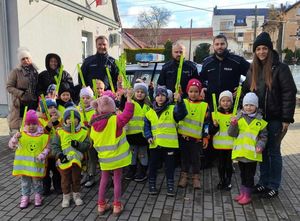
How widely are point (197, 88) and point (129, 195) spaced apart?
66.8 inches

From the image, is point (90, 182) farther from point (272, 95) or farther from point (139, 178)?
point (272, 95)

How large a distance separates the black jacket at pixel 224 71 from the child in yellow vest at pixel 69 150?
6.77 ft

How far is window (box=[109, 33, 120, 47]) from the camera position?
18875 millimetres

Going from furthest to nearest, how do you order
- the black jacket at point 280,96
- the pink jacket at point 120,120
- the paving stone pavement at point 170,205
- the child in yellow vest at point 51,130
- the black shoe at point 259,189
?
1. the black shoe at point 259,189
2. the child in yellow vest at point 51,130
3. the black jacket at point 280,96
4. the paving stone pavement at point 170,205
5. the pink jacket at point 120,120

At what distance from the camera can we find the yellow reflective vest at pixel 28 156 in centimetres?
408

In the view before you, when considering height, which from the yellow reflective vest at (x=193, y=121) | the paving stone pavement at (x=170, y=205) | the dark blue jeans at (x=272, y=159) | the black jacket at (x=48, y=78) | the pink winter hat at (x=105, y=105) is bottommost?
the paving stone pavement at (x=170, y=205)

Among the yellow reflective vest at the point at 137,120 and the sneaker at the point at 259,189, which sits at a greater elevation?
the yellow reflective vest at the point at 137,120

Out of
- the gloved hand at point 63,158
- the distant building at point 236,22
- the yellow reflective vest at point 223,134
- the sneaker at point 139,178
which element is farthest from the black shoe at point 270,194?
the distant building at point 236,22

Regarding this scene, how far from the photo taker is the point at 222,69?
195 inches

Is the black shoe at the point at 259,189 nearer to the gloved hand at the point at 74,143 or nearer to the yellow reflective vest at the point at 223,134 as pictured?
the yellow reflective vest at the point at 223,134

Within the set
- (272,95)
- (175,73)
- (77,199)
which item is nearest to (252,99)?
(272,95)

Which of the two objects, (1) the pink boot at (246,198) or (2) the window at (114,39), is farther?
(2) the window at (114,39)

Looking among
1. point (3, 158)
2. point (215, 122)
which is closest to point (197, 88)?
point (215, 122)

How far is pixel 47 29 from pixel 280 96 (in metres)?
8.88
